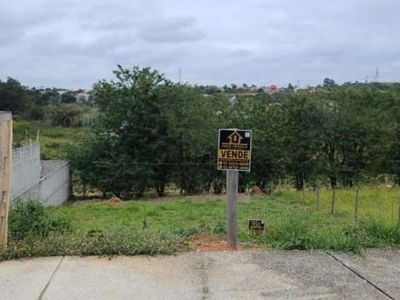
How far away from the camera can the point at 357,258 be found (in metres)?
4.68

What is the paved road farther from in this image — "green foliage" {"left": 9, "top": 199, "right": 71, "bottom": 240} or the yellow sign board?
the yellow sign board

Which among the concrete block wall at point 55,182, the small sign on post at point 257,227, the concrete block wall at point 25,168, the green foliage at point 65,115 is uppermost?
the green foliage at point 65,115

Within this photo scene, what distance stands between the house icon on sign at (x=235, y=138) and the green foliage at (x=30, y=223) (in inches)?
76.6

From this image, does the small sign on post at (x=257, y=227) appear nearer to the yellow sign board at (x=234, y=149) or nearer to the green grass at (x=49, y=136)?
the yellow sign board at (x=234, y=149)

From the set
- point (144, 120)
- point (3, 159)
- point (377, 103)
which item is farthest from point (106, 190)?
point (3, 159)

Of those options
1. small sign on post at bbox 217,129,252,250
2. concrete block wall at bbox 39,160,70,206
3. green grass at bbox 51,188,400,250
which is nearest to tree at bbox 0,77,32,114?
concrete block wall at bbox 39,160,70,206

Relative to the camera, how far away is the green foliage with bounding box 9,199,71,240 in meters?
5.05

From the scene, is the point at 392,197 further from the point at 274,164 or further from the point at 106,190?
the point at 106,190

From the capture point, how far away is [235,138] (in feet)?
16.1

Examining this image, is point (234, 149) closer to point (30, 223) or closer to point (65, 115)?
point (30, 223)

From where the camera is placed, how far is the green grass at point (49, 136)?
2972cm

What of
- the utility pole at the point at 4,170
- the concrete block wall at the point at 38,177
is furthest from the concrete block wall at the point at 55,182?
the utility pole at the point at 4,170

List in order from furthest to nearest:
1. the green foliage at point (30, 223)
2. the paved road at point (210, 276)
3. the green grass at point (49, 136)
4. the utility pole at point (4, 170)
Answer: the green grass at point (49, 136)
the green foliage at point (30, 223)
the utility pole at point (4, 170)
the paved road at point (210, 276)

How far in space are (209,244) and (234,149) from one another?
96 cm
